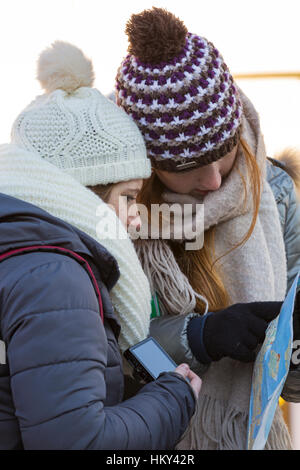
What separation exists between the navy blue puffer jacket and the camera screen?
0.22 metres

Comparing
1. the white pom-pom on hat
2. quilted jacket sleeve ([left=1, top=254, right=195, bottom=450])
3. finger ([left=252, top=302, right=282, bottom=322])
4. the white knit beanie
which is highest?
the white pom-pom on hat

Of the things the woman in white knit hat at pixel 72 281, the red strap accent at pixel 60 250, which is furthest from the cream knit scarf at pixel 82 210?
the red strap accent at pixel 60 250

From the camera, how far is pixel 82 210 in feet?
2.95

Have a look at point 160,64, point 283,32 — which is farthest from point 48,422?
point 283,32

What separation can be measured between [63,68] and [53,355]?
63cm

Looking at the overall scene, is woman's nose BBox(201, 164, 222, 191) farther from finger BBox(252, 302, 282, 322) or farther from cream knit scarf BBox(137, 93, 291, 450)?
finger BBox(252, 302, 282, 322)

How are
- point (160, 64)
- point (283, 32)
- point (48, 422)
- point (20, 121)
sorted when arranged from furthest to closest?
point (283, 32)
point (160, 64)
point (20, 121)
point (48, 422)

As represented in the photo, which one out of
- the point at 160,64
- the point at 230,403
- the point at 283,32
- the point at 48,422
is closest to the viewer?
the point at 48,422

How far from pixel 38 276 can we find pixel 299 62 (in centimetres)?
188

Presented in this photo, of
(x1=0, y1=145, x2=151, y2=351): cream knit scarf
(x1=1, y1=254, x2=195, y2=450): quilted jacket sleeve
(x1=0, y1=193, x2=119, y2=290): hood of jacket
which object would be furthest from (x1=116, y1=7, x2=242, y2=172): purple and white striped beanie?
(x1=1, y1=254, x2=195, y2=450): quilted jacket sleeve

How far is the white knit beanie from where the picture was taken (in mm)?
987

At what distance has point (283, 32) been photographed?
222cm

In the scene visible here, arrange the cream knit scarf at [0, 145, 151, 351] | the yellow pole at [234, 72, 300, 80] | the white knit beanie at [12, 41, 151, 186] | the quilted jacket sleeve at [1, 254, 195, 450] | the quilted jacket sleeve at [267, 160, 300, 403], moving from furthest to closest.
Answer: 1. the yellow pole at [234, 72, 300, 80]
2. the quilted jacket sleeve at [267, 160, 300, 403]
3. the white knit beanie at [12, 41, 151, 186]
4. the cream knit scarf at [0, 145, 151, 351]
5. the quilted jacket sleeve at [1, 254, 195, 450]
